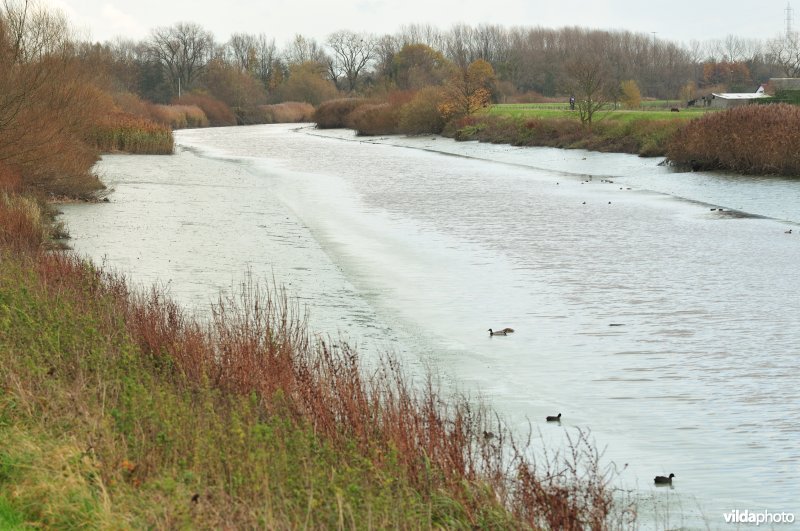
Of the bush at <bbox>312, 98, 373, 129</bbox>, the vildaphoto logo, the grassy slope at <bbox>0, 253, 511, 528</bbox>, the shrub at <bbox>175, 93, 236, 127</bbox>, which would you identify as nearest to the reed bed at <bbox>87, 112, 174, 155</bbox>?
the bush at <bbox>312, 98, 373, 129</bbox>

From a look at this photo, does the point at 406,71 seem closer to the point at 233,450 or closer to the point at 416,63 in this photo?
the point at 416,63

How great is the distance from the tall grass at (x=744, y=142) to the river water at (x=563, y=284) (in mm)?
1121

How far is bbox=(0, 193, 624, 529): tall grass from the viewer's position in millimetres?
6039

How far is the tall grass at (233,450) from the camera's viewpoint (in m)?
6.04

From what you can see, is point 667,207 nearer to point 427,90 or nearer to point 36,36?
point 36,36

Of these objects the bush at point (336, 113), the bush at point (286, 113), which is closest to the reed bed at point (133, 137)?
the bush at point (336, 113)

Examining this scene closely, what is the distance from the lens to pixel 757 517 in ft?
24.7

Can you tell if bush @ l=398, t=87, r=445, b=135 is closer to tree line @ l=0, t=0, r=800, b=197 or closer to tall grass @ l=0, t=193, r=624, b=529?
tree line @ l=0, t=0, r=800, b=197

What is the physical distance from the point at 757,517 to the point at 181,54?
132099mm

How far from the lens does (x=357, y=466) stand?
691cm

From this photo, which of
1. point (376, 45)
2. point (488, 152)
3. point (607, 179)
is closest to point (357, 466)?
point (607, 179)

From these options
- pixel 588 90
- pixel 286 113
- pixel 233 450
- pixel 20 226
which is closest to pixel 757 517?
pixel 233 450

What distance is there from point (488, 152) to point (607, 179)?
1665cm

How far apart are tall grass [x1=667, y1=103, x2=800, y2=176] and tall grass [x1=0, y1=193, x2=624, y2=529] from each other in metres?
27.1
